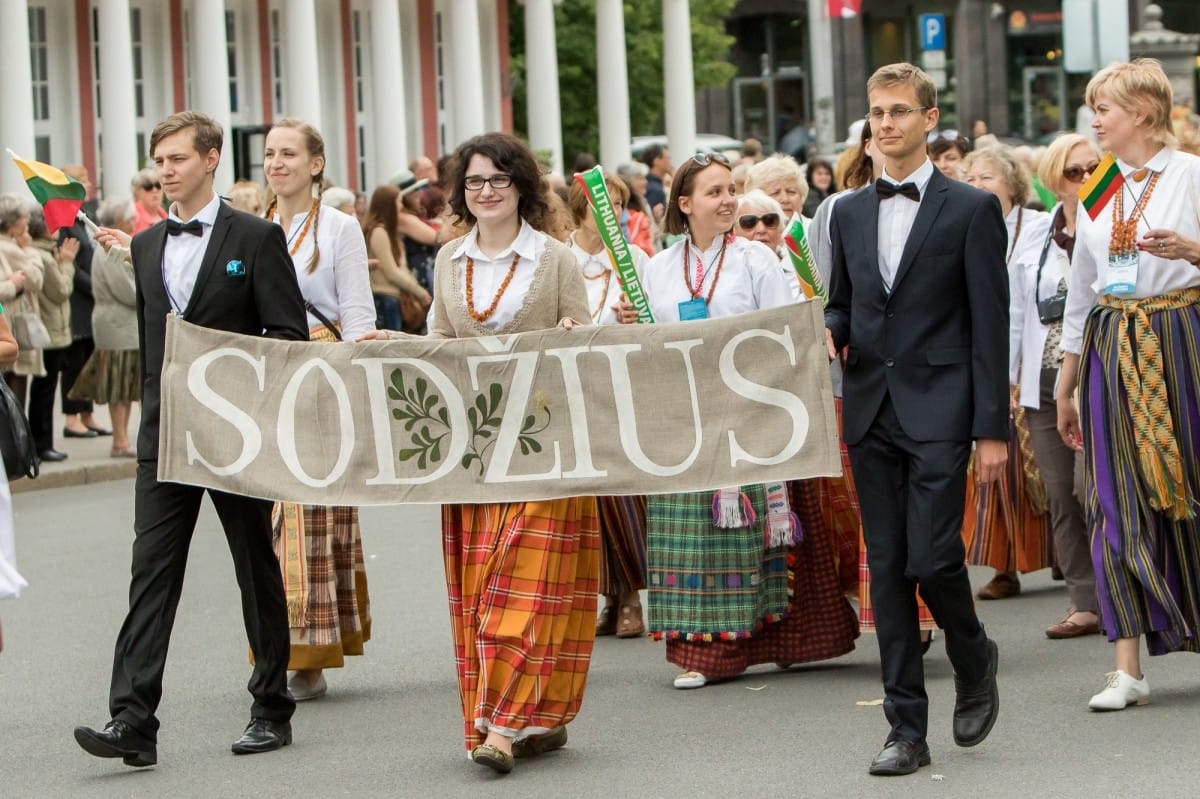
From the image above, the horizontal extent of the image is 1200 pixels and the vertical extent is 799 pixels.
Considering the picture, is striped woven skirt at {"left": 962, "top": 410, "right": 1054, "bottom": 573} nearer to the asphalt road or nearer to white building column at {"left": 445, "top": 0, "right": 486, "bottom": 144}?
the asphalt road

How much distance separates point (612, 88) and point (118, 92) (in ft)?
51.0

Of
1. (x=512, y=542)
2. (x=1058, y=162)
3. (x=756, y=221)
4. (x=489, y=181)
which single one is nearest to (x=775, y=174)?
(x=756, y=221)

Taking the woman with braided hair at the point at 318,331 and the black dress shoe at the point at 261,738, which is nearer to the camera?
the black dress shoe at the point at 261,738

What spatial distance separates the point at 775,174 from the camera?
→ 10281mm

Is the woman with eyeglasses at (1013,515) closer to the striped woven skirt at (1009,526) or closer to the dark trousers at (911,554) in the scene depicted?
the striped woven skirt at (1009,526)

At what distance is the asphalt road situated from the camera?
665 centimetres

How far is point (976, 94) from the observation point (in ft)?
223

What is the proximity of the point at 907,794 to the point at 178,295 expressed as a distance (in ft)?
9.46

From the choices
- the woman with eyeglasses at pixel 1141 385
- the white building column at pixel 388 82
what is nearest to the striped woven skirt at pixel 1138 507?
the woman with eyeglasses at pixel 1141 385

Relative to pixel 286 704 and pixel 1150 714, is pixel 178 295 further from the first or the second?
pixel 1150 714

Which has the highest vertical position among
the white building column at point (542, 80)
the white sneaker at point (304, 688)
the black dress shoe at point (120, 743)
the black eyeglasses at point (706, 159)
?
the white building column at point (542, 80)

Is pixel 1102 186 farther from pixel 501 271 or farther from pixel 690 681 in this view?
pixel 690 681

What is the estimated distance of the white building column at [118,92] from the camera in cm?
3284

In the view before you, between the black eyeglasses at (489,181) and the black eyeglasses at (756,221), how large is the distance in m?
2.46
